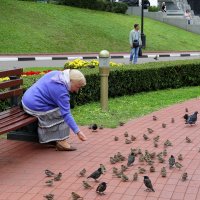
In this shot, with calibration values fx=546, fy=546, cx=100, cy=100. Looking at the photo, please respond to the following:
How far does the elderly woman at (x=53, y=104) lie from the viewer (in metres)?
6.77

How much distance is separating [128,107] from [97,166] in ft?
13.5

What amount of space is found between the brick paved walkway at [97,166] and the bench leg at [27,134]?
0.27 feet

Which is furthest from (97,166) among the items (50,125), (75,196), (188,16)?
(188,16)

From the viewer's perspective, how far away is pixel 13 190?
5.45 metres

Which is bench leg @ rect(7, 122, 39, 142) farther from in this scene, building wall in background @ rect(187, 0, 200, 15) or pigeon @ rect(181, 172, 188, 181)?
building wall in background @ rect(187, 0, 200, 15)

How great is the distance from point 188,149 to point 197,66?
279 inches

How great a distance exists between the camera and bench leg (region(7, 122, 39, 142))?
7234mm

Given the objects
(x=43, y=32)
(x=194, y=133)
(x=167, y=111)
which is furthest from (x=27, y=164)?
(x=43, y=32)

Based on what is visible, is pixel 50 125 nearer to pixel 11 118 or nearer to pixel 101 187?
pixel 11 118

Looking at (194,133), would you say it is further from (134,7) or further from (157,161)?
(134,7)

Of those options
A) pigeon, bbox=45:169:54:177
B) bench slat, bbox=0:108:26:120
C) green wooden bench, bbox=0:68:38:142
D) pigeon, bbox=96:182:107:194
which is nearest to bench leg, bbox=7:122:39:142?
green wooden bench, bbox=0:68:38:142

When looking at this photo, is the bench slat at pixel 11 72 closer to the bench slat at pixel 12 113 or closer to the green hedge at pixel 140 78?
the bench slat at pixel 12 113

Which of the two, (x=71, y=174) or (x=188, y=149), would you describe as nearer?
(x=71, y=174)

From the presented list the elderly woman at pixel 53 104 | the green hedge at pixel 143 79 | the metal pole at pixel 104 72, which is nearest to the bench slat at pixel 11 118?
the elderly woman at pixel 53 104
